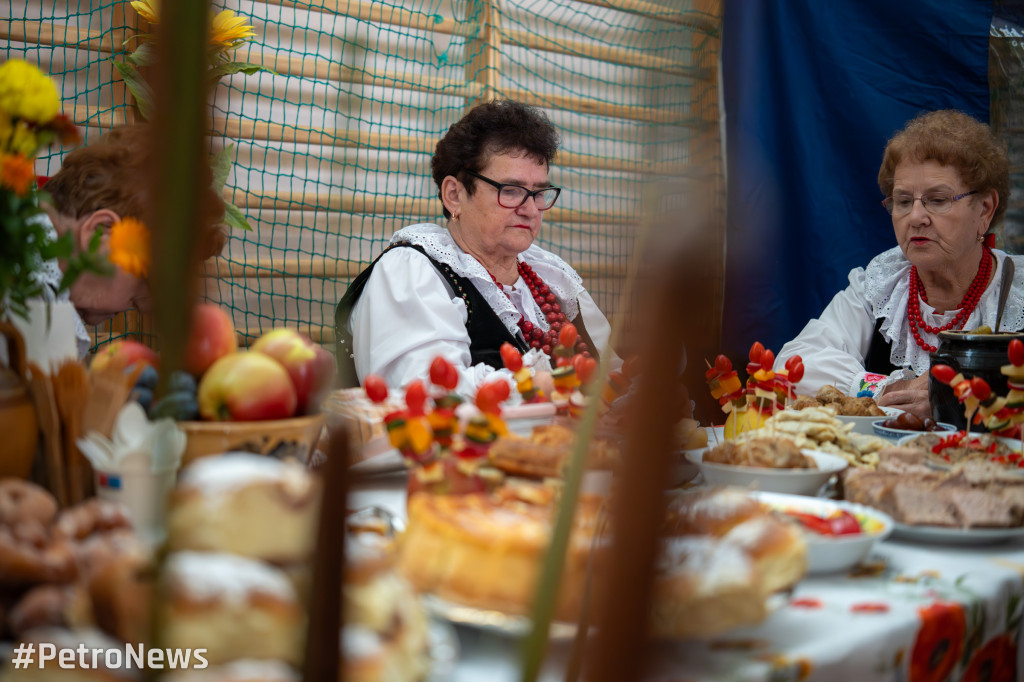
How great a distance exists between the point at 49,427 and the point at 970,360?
42.5 inches

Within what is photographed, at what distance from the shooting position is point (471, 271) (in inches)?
75.9

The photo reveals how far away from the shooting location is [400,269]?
72.1 inches

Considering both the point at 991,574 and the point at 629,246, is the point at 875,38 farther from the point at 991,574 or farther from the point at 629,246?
the point at 629,246

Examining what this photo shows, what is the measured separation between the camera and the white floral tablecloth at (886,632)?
0.43 m

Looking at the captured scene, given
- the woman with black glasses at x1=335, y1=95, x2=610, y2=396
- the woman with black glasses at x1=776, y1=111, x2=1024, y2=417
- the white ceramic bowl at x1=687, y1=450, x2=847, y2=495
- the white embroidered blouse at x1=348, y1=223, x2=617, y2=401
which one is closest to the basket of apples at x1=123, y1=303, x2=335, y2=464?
the white ceramic bowl at x1=687, y1=450, x2=847, y2=495

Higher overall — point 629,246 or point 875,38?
point 875,38

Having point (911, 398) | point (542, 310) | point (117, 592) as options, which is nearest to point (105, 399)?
point (117, 592)

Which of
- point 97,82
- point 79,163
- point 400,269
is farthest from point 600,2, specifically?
point 97,82

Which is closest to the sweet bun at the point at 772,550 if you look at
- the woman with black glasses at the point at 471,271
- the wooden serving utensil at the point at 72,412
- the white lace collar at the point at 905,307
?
the wooden serving utensil at the point at 72,412

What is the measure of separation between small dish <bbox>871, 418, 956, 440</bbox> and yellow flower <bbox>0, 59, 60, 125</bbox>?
1015 millimetres

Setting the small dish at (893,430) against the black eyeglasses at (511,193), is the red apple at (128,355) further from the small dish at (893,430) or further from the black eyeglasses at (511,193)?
the black eyeglasses at (511,193)

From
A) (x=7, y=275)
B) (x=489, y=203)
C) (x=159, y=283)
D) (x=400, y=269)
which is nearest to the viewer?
(x=159, y=283)

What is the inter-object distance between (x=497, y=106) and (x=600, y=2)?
1.86m

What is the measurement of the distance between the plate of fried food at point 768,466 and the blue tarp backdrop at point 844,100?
1.99 meters
